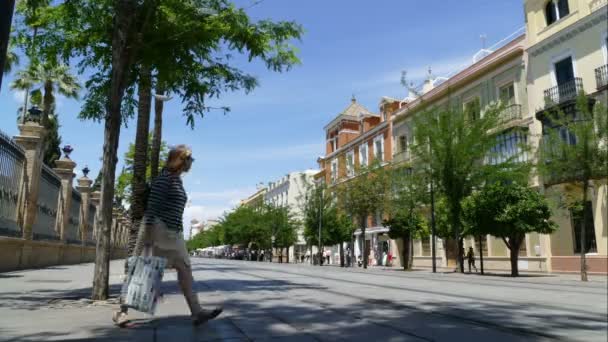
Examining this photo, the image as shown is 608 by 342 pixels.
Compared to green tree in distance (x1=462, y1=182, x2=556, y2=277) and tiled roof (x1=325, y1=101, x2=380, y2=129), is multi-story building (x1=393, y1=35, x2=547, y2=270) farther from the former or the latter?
tiled roof (x1=325, y1=101, x2=380, y2=129)

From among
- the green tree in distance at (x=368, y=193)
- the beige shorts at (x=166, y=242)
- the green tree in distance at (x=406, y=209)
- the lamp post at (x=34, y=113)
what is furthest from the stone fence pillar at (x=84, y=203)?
the beige shorts at (x=166, y=242)

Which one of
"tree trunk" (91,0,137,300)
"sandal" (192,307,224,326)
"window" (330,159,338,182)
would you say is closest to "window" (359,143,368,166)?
"window" (330,159,338,182)

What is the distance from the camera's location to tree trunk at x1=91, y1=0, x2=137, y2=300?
7.50m

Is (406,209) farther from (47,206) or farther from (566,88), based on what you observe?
(47,206)

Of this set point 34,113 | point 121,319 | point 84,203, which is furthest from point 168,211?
point 84,203

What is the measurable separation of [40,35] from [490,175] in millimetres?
18624

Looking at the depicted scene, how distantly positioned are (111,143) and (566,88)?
1493 cm

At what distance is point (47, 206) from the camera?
19281 millimetres

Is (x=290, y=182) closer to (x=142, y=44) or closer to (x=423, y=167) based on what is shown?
(x=423, y=167)

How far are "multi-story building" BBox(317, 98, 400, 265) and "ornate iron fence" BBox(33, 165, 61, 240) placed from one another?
20960 mm

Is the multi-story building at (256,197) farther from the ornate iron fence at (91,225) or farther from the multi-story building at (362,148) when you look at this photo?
the ornate iron fence at (91,225)

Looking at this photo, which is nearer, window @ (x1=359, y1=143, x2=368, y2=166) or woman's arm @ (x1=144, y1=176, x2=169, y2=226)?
woman's arm @ (x1=144, y1=176, x2=169, y2=226)

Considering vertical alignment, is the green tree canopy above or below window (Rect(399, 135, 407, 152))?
below

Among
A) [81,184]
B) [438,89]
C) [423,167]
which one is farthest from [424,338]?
[438,89]
